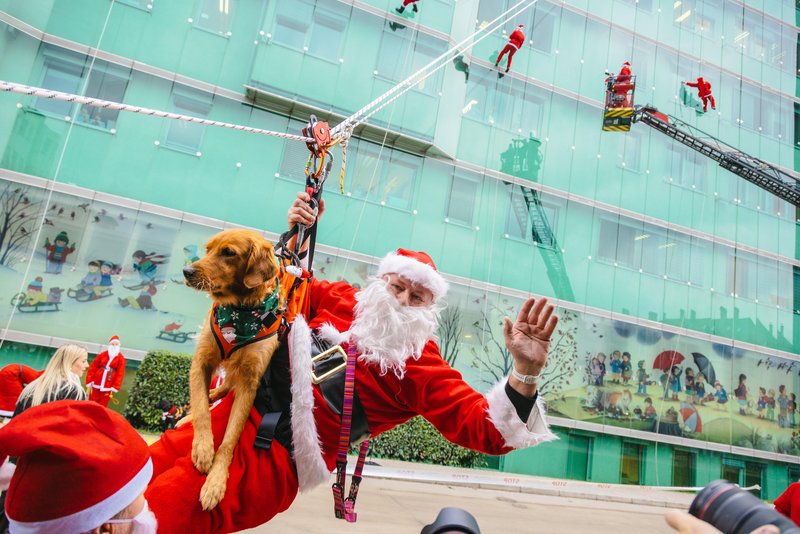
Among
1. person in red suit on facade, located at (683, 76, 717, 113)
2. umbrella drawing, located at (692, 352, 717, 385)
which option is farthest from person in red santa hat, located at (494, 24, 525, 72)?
umbrella drawing, located at (692, 352, 717, 385)

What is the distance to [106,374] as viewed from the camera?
9.38 meters

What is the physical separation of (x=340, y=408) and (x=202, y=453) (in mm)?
604

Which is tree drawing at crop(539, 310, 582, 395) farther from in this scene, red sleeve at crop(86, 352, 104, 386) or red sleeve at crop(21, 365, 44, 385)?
red sleeve at crop(21, 365, 44, 385)

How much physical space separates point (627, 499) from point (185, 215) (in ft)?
40.4

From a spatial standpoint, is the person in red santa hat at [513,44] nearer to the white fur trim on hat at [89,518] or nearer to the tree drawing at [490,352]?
the tree drawing at [490,352]

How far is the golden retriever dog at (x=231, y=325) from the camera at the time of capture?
1.99m

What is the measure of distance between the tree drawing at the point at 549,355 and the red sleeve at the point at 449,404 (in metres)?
11.0

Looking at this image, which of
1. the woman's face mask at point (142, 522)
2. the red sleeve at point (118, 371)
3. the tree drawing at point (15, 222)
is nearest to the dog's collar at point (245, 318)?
the woman's face mask at point (142, 522)

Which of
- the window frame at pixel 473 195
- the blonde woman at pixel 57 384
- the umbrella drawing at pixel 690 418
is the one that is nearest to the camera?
the blonde woman at pixel 57 384

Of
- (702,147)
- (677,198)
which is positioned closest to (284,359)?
(702,147)

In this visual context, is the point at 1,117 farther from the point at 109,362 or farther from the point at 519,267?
the point at 519,267

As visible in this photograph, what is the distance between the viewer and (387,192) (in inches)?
517

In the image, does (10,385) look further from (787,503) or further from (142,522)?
(787,503)

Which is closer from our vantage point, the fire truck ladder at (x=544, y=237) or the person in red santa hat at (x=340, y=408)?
the person in red santa hat at (x=340, y=408)
